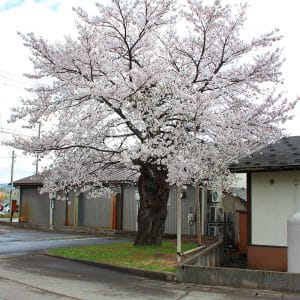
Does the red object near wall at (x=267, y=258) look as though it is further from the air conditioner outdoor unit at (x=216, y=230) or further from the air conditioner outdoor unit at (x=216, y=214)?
the air conditioner outdoor unit at (x=216, y=214)

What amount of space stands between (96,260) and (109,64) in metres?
5.97

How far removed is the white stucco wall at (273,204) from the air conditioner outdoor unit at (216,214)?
8185 mm

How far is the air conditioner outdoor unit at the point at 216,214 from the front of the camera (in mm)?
22031

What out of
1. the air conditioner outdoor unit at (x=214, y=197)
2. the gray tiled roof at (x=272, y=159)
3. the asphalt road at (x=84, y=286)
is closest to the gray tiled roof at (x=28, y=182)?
the air conditioner outdoor unit at (x=214, y=197)

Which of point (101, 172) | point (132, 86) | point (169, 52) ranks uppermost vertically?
point (169, 52)

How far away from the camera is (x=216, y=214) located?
22.2 meters

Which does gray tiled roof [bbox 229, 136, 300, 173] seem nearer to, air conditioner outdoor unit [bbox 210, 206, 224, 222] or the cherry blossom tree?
A: the cherry blossom tree

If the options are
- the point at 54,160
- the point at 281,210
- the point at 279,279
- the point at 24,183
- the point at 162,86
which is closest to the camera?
the point at 279,279

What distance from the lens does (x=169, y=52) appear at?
1525 cm

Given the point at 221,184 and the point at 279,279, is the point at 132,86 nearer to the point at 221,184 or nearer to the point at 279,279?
the point at 221,184

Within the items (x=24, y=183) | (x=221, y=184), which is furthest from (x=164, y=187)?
(x=24, y=183)

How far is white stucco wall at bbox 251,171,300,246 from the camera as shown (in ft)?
43.8

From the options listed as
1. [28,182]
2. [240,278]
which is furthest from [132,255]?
[28,182]

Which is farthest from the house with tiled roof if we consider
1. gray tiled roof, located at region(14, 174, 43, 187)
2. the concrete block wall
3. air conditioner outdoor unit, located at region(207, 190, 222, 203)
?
gray tiled roof, located at region(14, 174, 43, 187)
